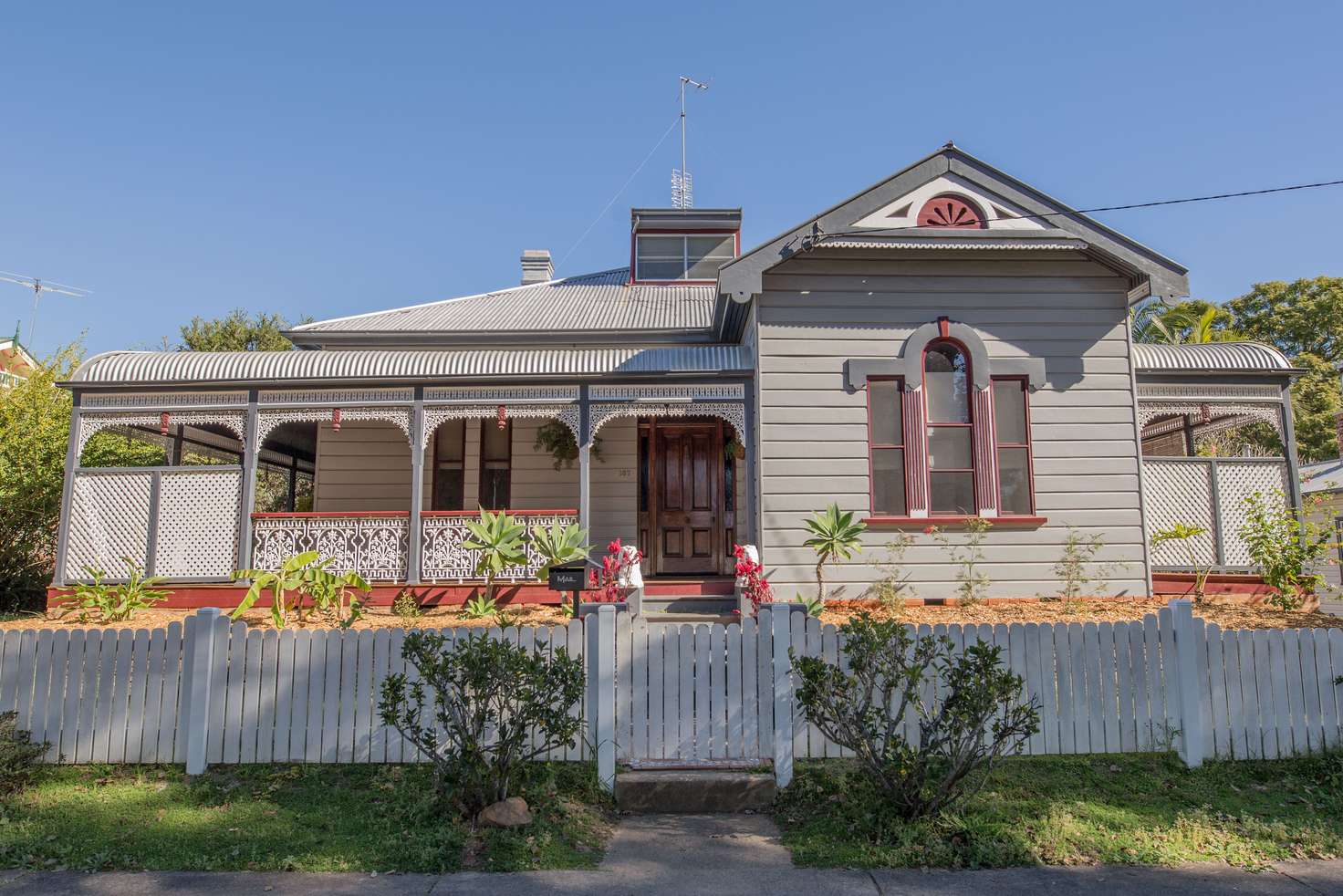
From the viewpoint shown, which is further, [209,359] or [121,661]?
[209,359]

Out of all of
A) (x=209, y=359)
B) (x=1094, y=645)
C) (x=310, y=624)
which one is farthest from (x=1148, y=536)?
(x=209, y=359)

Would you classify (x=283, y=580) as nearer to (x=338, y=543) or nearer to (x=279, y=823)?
(x=338, y=543)

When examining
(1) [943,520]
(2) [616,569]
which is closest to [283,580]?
(2) [616,569]

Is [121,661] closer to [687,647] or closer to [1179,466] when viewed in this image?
[687,647]

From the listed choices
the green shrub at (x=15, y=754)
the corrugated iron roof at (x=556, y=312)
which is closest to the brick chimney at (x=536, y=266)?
the corrugated iron roof at (x=556, y=312)

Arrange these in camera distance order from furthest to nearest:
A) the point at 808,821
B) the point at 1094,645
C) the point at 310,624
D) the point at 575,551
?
the point at 575,551 → the point at 310,624 → the point at 1094,645 → the point at 808,821

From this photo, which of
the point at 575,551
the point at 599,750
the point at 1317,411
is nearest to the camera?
the point at 599,750

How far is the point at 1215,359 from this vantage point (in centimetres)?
1216

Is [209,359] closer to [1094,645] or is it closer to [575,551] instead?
[575,551]

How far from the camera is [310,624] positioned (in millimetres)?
10414

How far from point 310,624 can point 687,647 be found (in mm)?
6352

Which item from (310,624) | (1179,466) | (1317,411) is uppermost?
(1317,411)

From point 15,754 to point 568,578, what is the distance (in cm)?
451

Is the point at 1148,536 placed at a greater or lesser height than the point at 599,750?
greater
